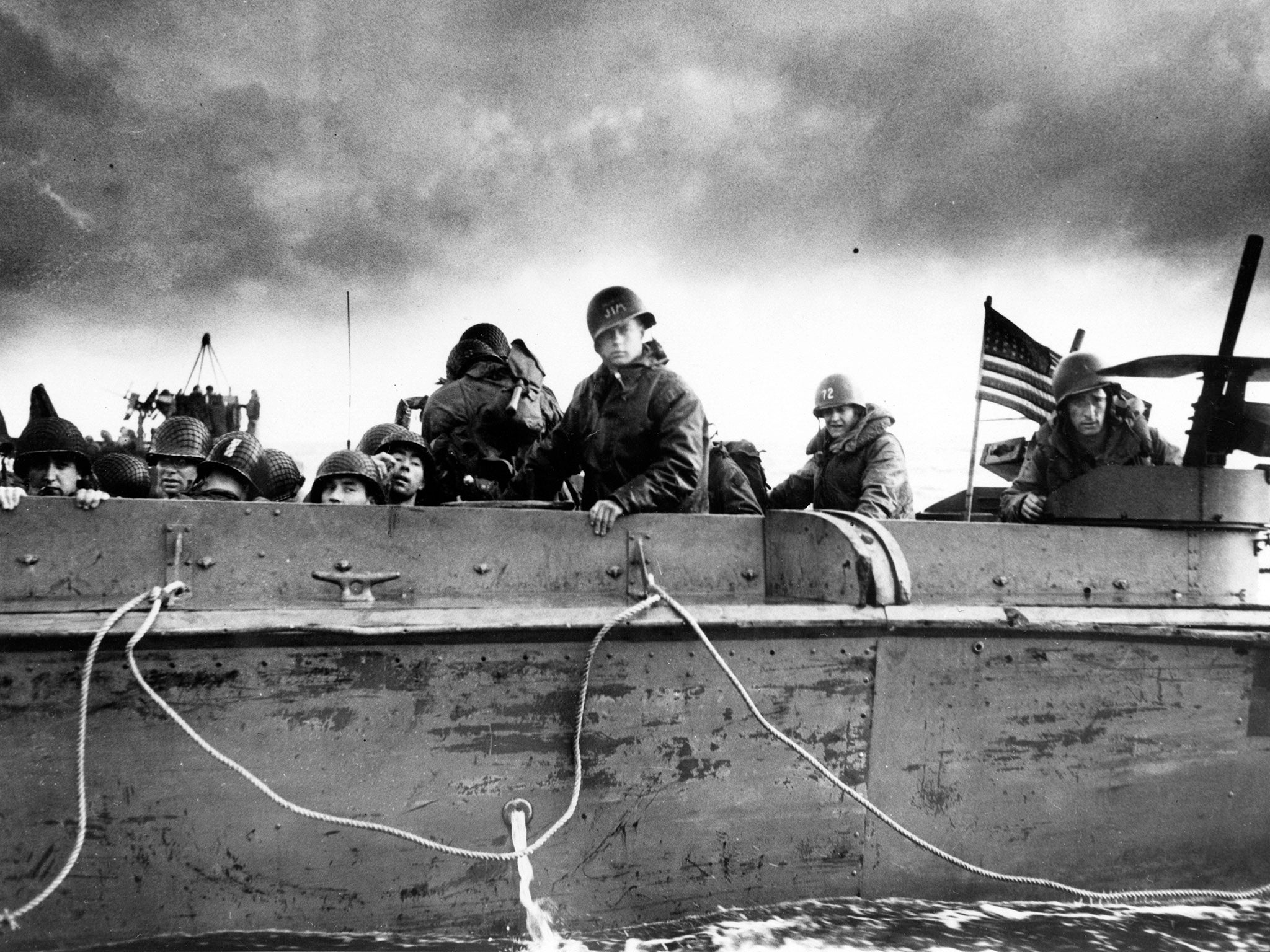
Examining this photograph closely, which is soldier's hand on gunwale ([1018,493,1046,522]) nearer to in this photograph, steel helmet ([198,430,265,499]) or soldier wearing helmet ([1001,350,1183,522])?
soldier wearing helmet ([1001,350,1183,522])

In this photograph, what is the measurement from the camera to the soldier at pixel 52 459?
409cm

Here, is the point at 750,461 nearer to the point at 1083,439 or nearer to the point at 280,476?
Answer: the point at 1083,439

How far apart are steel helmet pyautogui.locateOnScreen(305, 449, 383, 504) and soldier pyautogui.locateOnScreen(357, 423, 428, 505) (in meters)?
0.56

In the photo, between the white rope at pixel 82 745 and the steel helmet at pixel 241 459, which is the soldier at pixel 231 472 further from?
the white rope at pixel 82 745

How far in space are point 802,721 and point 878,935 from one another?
2.72 ft

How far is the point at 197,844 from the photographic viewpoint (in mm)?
2688

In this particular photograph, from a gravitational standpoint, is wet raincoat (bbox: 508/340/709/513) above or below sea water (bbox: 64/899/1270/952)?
above

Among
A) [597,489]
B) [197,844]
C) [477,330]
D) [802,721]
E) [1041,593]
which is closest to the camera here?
[197,844]

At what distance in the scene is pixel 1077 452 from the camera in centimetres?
429

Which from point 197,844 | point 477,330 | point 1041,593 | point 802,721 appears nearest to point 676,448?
point 802,721

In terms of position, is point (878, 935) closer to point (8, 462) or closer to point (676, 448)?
point (676, 448)

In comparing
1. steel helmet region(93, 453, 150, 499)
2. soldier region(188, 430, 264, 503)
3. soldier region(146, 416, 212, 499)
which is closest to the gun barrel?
soldier region(188, 430, 264, 503)

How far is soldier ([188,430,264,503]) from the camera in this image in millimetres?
3959

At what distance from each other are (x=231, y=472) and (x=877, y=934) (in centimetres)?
334
